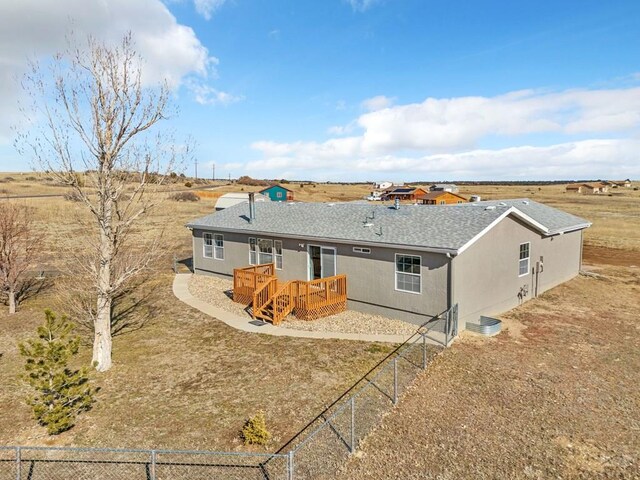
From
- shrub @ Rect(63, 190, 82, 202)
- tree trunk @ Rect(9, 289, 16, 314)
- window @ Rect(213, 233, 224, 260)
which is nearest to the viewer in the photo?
shrub @ Rect(63, 190, 82, 202)

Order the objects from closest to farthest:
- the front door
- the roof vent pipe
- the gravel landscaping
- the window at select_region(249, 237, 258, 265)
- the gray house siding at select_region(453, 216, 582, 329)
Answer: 1. the gray house siding at select_region(453, 216, 582, 329)
2. the gravel landscaping
3. the front door
4. the window at select_region(249, 237, 258, 265)
5. the roof vent pipe

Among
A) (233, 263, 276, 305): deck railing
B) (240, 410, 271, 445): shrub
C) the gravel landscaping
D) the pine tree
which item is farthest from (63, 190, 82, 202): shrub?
(233, 263, 276, 305): deck railing

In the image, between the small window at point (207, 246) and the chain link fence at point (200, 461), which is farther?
the small window at point (207, 246)

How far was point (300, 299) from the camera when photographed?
16766 millimetres

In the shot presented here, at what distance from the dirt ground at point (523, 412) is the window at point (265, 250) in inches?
416

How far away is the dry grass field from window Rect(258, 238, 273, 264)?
5257 mm

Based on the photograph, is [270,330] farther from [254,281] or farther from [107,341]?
[107,341]

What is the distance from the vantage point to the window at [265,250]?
69.6 ft

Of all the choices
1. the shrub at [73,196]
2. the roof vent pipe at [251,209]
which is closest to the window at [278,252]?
the roof vent pipe at [251,209]

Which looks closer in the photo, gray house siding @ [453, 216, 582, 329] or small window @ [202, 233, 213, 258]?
gray house siding @ [453, 216, 582, 329]

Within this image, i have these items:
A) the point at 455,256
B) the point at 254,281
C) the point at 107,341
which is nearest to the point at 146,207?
the point at 107,341

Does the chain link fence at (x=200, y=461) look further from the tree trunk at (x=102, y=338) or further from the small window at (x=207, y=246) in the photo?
the small window at (x=207, y=246)

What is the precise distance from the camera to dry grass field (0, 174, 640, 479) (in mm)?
8156

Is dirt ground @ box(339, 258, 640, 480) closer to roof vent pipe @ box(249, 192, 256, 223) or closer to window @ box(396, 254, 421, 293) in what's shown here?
window @ box(396, 254, 421, 293)
